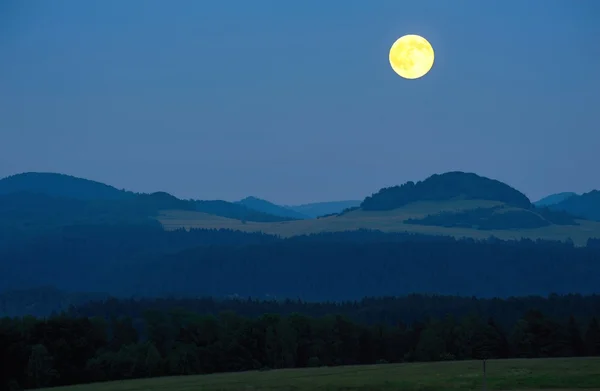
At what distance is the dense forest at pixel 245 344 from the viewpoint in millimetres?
144750

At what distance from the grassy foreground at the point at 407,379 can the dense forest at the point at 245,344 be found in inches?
656

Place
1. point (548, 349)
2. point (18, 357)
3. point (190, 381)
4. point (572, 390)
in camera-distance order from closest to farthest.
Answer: point (572, 390), point (190, 381), point (18, 357), point (548, 349)

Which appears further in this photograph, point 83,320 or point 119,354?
point 83,320

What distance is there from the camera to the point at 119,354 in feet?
494

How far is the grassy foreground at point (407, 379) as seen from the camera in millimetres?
97938

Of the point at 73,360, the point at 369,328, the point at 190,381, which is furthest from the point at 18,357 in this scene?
the point at 369,328

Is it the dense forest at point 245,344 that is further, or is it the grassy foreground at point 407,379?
the dense forest at point 245,344

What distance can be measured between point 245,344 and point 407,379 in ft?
187

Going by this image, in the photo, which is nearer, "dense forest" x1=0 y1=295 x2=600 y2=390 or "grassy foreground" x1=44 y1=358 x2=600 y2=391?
"grassy foreground" x1=44 y1=358 x2=600 y2=391

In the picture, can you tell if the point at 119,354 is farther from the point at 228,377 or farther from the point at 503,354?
A: the point at 503,354

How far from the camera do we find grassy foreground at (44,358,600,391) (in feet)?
321

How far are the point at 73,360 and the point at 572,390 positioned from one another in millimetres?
82622

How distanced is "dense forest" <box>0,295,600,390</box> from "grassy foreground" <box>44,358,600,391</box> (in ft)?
54.6

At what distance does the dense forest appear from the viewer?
475 ft
